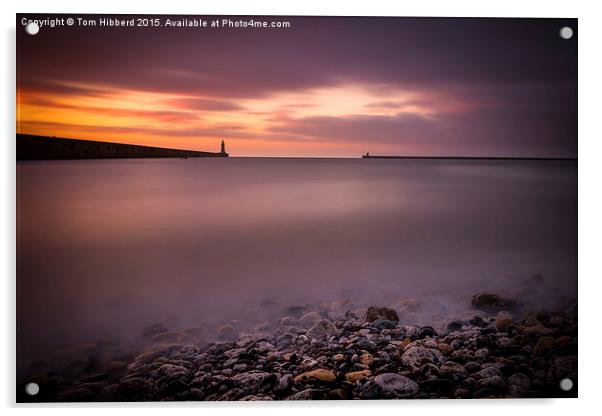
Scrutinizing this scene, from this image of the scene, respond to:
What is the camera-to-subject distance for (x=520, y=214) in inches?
109

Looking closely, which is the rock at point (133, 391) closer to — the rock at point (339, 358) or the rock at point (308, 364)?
the rock at point (308, 364)

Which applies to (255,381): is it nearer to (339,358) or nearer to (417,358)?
(339,358)

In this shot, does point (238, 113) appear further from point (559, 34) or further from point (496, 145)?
point (559, 34)

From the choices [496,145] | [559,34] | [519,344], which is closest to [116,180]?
[496,145]

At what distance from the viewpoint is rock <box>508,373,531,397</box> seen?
273 cm

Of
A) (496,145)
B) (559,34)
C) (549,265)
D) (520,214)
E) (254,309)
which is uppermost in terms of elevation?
(559,34)

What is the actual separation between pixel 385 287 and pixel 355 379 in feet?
1.65

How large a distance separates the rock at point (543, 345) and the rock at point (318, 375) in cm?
110

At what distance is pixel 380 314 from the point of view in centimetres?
273

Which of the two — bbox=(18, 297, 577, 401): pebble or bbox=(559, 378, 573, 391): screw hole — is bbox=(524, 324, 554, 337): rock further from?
bbox=(559, 378, 573, 391): screw hole

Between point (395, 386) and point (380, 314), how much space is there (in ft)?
1.23

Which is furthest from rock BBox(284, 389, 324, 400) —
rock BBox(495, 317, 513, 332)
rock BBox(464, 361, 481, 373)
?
rock BBox(495, 317, 513, 332)
